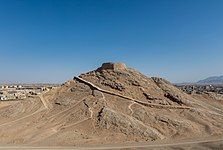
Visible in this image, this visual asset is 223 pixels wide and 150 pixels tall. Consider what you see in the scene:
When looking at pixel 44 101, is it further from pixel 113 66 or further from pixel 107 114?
pixel 113 66

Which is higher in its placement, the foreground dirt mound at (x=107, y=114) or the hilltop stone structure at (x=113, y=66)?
the hilltop stone structure at (x=113, y=66)

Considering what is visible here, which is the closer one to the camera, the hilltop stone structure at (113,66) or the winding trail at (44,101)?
the winding trail at (44,101)

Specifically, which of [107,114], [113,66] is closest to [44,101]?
[107,114]

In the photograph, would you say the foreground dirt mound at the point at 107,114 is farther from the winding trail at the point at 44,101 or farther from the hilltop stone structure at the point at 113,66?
the hilltop stone structure at the point at 113,66

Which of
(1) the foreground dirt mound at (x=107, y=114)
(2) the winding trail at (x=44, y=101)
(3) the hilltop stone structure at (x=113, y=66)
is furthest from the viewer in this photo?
(3) the hilltop stone structure at (x=113, y=66)

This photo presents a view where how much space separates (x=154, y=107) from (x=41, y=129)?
1509 centimetres

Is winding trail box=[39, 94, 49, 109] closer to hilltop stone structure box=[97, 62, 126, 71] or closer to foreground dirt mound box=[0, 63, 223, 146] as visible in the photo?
foreground dirt mound box=[0, 63, 223, 146]

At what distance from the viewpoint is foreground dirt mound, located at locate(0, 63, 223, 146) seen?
24.6 meters

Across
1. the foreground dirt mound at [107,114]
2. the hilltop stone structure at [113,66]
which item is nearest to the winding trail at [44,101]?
the foreground dirt mound at [107,114]

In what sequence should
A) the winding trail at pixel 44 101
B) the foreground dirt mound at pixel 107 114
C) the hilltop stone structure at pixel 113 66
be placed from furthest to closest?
1. the hilltop stone structure at pixel 113 66
2. the winding trail at pixel 44 101
3. the foreground dirt mound at pixel 107 114

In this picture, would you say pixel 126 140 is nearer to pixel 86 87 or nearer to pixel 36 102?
pixel 86 87

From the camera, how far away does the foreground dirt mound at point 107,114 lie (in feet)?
80.7

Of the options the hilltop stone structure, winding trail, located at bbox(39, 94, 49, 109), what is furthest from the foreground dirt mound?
the hilltop stone structure

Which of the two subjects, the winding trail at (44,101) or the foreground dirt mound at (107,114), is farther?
the winding trail at (44,101)
